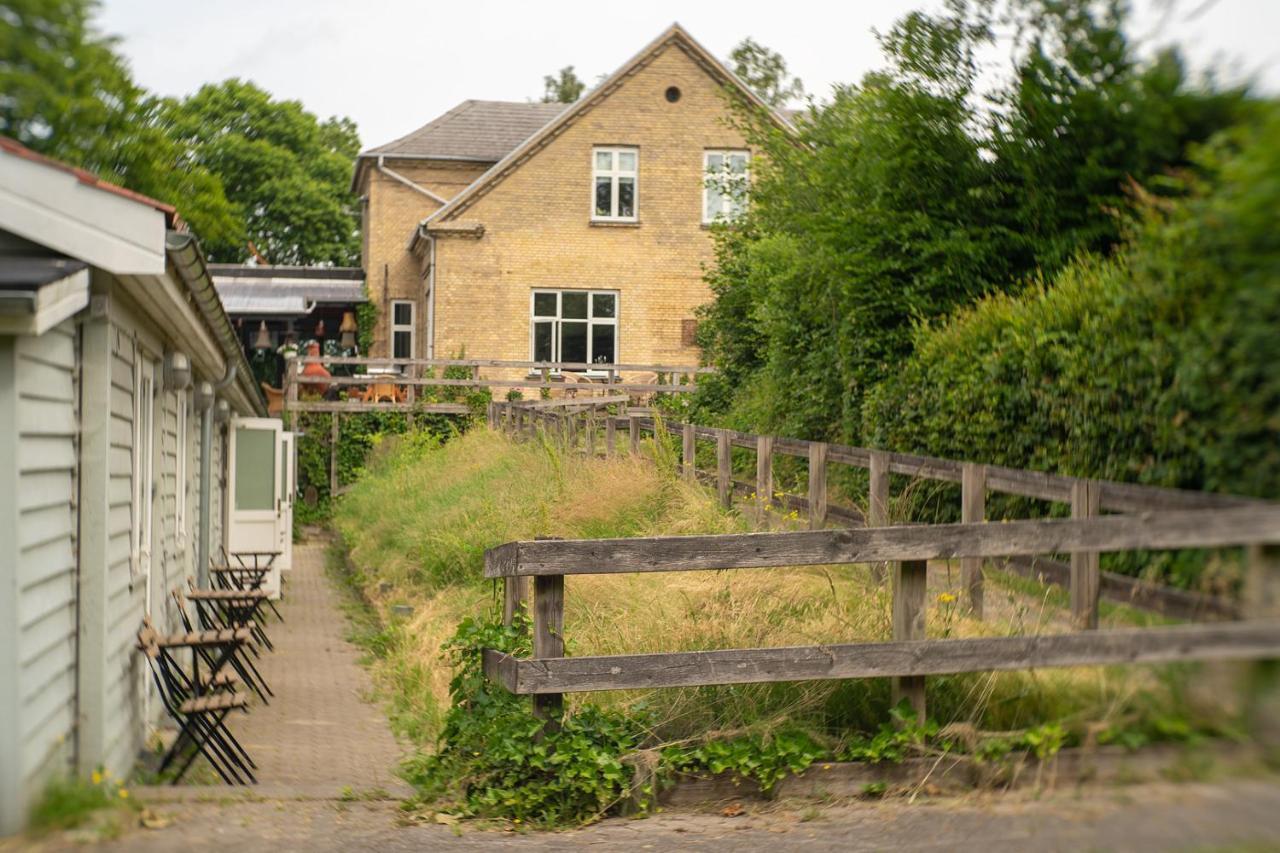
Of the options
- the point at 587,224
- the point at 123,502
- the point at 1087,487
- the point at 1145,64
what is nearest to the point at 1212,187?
the point at 1145,64

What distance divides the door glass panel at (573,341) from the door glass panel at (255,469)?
14999mm

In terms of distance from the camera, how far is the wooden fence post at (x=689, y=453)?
43.1 feet

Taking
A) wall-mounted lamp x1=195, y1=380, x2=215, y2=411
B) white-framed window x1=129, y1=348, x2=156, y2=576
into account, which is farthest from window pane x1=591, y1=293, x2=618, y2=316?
white-framed window x1=129, y1=348, x2=156, y2=576

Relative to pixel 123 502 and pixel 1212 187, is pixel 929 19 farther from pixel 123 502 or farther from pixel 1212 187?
pixel 123 502

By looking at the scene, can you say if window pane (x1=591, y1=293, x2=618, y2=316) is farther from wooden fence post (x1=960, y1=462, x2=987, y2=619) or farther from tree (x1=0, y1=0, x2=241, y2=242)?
tree (x1=0, y1=0, x2=241, y2=242)

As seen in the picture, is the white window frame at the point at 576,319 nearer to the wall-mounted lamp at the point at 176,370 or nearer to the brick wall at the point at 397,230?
the brick wall at the point at 397,230

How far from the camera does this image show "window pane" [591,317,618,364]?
33.0m

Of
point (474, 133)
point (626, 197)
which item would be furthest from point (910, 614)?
point (474, 133)

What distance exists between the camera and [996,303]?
205 inches

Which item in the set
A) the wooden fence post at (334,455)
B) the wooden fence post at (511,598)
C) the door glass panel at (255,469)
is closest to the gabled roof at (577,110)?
the wooden fence post at (334,455)

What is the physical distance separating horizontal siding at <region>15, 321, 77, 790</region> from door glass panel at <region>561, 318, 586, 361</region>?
88.4 ft

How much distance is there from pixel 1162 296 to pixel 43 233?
4285 millimetres

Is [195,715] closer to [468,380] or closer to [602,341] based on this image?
[468,380]

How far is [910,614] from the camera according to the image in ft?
20.9
